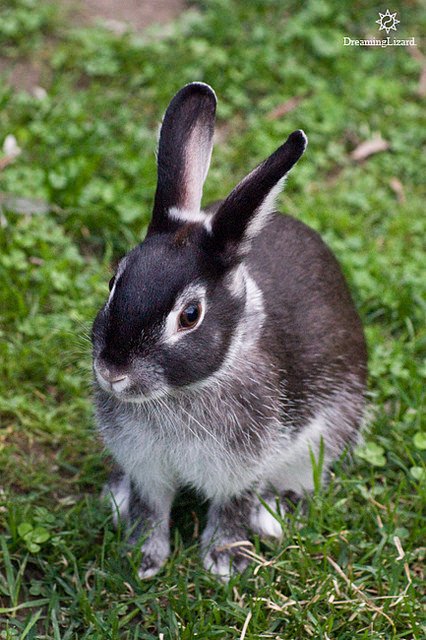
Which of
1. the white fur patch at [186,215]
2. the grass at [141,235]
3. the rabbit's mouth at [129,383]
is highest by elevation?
the white fur patch at [186,215]

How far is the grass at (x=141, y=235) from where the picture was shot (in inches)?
161

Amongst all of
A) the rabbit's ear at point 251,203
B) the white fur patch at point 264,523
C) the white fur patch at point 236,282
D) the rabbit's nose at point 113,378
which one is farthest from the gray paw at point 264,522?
the rabbit's ear at point 251,203

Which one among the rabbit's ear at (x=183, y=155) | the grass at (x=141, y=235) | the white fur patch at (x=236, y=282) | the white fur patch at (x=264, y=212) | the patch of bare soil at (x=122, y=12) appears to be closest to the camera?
the white fur patch at (x=264, y=212)

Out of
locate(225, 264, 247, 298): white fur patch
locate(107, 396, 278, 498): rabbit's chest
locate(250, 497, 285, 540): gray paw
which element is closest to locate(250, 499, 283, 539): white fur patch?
locate(250, 497, 285, 540): gray paw

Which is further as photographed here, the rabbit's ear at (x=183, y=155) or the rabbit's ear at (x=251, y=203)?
the rabbit's ear at (x=183, y=155)

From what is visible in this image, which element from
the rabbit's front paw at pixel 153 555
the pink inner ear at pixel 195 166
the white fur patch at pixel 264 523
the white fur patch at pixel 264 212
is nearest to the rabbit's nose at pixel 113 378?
the white fur patch at pixel 264 212

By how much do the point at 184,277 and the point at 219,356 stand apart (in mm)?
333

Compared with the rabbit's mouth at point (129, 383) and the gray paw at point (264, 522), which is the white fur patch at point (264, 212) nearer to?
the rabbit's mouth at point (129, 383)

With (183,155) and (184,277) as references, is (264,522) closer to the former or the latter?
(184,277)

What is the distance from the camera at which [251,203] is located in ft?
11.8

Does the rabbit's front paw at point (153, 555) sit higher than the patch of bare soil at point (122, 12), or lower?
lower

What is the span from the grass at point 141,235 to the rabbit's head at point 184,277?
0.80m

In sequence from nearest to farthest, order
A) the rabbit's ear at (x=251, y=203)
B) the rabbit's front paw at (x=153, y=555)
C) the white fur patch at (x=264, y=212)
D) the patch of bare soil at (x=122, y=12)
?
the rabbit's ear at (x=251, y=203) < the white fur patch at (x=264, y=212) < the rabbit's front paw at (x=153, y=555) < the patch of bare soil at (x=122, y=12)

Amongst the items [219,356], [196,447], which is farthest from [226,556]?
[219,356]
